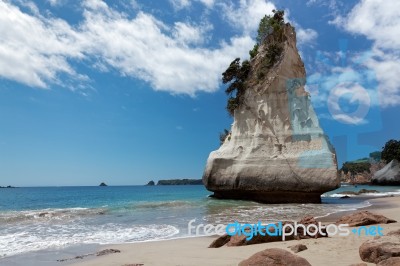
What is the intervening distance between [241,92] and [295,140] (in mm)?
5476

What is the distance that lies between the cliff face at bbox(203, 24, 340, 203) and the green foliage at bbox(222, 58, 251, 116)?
463 millimetres

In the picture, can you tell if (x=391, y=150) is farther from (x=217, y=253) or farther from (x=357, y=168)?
(x=217, y=253)

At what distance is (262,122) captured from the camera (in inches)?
918

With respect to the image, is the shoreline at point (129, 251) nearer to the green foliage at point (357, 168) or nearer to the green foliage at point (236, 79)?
the green foliage at point (236, 79)

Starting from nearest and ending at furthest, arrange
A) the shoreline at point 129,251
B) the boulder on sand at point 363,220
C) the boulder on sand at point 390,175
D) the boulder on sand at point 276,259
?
the boulder on sand at point 276,259
the shoreline at point 129,251
the boulder on sand at point 363,220
the boulder on sand at point 390,175

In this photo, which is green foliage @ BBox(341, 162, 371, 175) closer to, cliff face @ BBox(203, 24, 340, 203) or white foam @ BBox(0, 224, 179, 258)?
cliff face @ BBox(203, 24, 340, 203)

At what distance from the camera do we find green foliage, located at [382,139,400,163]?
6347 centimetres

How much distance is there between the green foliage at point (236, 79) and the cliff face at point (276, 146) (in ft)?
1.52

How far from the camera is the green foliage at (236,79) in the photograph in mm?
25109

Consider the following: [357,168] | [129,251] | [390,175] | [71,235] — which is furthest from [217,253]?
[357,168]

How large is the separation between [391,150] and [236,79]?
52.8 metres

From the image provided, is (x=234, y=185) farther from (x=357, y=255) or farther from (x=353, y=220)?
(x=357, y=255)

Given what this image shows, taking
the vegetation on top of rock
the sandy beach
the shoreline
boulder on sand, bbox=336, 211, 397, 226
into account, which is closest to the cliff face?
the vegetation on top of rock

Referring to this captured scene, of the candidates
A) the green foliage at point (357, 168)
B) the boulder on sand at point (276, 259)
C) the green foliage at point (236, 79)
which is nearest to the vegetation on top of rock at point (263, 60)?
the green foliage at point (236, 79)
